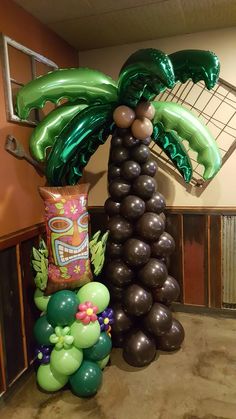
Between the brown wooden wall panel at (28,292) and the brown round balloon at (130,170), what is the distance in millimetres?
726

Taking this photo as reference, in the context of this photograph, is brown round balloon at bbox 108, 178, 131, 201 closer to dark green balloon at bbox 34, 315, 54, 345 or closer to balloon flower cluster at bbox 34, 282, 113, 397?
balloon flower cluster at bbox 34, 282, 113, 397

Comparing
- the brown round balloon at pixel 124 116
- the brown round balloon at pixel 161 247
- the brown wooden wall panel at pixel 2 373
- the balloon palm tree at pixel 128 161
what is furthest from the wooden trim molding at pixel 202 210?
the brown wooden wall panel at pixel 2 373

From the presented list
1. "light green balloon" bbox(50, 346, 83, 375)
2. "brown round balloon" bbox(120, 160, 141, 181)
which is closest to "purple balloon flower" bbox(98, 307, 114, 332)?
"light green balloon" bbox(50, 346, 83, 375)

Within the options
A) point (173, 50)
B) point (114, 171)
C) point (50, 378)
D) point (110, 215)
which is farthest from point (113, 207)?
point (173, 50)

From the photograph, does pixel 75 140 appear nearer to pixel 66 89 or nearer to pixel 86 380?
pixel 66 89

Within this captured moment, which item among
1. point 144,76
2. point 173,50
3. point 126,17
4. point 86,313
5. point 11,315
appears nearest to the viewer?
point 144,76

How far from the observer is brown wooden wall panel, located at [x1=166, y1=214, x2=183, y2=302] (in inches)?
107

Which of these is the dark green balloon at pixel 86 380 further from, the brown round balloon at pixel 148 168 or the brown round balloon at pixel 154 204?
the brown round balloon at pixel 148 168

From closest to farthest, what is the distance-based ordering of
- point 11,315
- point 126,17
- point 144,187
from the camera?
point 11,315 → point 144,187 → point 126,17

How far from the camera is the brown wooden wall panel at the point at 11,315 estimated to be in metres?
1.79

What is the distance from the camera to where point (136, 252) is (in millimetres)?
1938

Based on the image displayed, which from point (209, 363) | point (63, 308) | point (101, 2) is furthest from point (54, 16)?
point (209, 363)

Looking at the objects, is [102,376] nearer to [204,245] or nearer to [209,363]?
[209,363]

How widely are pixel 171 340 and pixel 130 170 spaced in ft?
3.84
